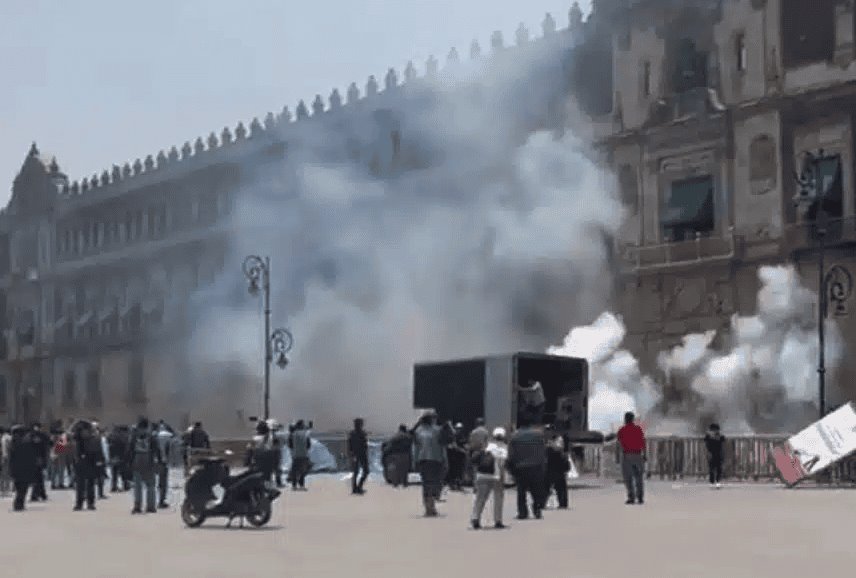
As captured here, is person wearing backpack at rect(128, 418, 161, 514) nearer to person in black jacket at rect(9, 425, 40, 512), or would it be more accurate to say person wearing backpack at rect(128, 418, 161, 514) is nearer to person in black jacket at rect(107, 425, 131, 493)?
person in black jacket at rect(9, 425, 40, 512)

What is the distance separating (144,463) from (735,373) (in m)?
20.3

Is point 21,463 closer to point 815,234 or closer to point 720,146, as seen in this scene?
point 815,234

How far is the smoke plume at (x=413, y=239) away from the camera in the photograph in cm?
4772

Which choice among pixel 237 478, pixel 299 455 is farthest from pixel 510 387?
pixel 237 478

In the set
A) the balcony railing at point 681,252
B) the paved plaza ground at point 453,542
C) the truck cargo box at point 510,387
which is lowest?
the paved plaza ground at point 453,542

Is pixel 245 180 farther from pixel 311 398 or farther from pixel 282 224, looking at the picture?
pixel 311 398

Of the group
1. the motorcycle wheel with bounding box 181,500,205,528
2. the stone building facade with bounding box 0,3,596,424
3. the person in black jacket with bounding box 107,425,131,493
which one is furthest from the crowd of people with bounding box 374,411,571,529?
the stone building facade with bounding box 0,3,596,424

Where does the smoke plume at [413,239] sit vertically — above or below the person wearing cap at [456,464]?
above

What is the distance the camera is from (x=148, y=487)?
2470 centimetres

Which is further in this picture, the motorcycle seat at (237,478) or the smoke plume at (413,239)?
the smoke plume at (413,239)

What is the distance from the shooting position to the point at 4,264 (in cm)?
8412

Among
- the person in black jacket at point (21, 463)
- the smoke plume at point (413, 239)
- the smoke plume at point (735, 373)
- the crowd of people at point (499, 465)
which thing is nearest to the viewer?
the crowd of people at point (499, 465)

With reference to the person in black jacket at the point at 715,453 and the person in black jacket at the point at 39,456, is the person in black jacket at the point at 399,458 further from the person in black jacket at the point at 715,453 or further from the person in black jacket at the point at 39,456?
the person in black jacket at the point at 39,456

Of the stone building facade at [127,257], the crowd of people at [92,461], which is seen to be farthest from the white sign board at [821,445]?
the stone building facade at [127,257]
